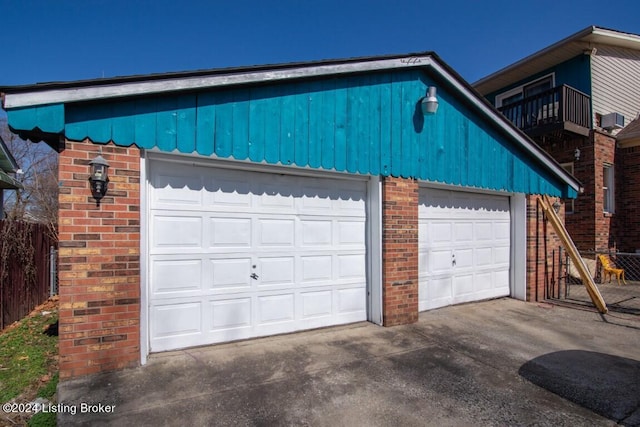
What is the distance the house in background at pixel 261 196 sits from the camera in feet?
12.1

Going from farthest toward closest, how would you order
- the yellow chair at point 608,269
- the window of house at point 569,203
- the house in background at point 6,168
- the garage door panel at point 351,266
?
the window of house at point 569,203, the yellow chair at point 608,269, the house in background at point 6,168, the garage door panel at point 351,266

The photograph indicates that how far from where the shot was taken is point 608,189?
1141 cm

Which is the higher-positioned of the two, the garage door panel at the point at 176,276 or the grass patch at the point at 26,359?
the garage door panel at the point at 176,276

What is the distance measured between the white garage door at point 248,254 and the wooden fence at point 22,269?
12.9 ft

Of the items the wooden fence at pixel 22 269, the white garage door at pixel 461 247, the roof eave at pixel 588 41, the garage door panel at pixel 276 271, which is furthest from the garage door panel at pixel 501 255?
the wooden fence at pixel 22 269

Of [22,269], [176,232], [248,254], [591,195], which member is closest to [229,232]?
[248,254]

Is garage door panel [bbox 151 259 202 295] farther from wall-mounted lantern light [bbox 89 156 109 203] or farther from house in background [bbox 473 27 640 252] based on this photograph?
house in background [bbox 473 27 640 252]

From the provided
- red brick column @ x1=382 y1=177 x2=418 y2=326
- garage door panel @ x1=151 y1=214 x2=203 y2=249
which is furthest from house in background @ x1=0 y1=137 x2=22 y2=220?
red brick column @ x1=382 y1=177 x2=418 y2=326

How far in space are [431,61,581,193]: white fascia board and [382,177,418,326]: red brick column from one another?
2026 mm

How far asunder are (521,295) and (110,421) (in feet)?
26.1

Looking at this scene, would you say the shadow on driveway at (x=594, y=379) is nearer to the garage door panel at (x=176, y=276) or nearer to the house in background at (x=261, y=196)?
the house in background at (x=261, y=196)

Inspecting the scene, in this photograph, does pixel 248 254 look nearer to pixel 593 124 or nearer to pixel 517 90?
pixel 593 124

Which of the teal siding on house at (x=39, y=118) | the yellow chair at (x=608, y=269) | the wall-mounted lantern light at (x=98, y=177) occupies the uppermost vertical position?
the teal siding on house at (x=39, y=118)

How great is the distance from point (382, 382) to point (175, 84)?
13.3 ft
